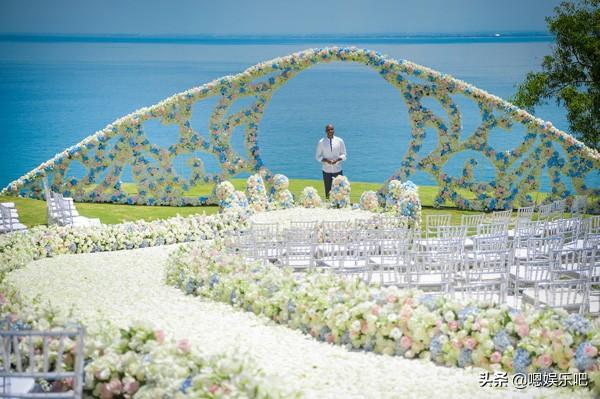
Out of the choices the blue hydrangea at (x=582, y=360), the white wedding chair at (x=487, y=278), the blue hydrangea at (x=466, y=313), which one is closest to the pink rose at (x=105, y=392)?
the blue hydrangea at (x=466, y=313)

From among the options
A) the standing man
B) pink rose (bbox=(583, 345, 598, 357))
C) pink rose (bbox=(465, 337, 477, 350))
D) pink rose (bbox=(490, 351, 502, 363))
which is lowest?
pink rose (bbox=(490, 351, 502, 363))

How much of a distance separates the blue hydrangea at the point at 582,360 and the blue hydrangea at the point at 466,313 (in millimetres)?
984

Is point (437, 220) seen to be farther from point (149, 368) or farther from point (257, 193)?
point (149, 368)

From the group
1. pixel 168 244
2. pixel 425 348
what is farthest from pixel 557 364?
pixel 168 244

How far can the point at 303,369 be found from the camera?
303 inches

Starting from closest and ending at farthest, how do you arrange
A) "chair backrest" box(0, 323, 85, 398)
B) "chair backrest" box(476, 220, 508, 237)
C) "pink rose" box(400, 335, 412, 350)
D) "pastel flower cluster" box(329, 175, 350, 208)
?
"chair backrest" box(0, 323, 85, 398)
"pink rose" box(400, 335, 412, 350)
"chair backrest" box(476, 220, 508, 237)
"pastel flower cluster" box(329, 175, 350, 208)

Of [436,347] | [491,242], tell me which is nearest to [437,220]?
[491,242]

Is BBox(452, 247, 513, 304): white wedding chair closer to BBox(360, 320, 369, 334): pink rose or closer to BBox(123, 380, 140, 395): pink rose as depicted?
BBox(360, 320, 369, 334): pink rose

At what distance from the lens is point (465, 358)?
774 cm

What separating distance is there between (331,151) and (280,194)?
126 cm

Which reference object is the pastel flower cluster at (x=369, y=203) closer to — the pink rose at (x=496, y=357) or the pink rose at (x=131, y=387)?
the pink rose at (x=496, y=357)

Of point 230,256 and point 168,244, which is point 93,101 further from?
point 230,256

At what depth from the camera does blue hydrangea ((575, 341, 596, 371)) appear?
23.5 feet

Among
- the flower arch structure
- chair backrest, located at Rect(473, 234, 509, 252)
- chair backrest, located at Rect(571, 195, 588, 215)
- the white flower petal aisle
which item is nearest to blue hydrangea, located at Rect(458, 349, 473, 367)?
the white flower petal aisle
